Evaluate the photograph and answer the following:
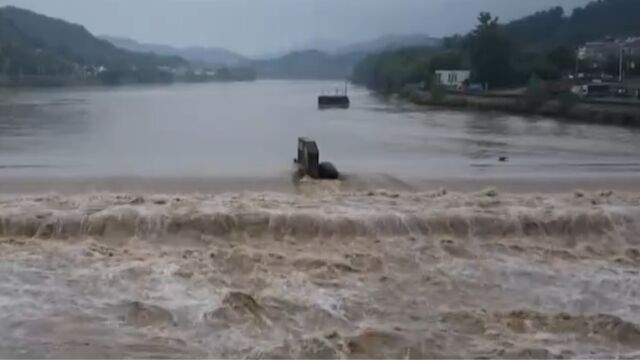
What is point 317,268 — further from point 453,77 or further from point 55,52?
point 55,52

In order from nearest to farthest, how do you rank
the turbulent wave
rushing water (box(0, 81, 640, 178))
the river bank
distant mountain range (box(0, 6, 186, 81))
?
the turbulent wave
rushing water (box(0, 81, 640, 178))
the river bank
distant mountain range (box(0, 6, 186, 81))

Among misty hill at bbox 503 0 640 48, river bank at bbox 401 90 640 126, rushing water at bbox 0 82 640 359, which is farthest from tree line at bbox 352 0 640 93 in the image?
rushing water at bbox 0 82 640 359

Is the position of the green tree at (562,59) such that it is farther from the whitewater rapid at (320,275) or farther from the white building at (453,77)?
the whitewater rapid at (320,275)

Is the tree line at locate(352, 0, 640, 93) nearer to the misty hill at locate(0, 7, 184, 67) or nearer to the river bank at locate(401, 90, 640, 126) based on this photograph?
the river bank at locate(401, 90, 640, 126)

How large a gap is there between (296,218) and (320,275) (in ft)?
3.77

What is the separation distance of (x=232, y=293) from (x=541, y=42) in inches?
2026

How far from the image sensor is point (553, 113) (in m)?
28.9

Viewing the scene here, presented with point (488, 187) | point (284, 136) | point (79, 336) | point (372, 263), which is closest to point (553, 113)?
point (284, 136)

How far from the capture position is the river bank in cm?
2423

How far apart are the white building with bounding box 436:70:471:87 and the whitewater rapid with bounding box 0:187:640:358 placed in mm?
35184

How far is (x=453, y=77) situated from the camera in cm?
4347

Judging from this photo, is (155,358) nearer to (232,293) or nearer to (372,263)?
(232,293)

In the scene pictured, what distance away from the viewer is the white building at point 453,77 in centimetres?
4222

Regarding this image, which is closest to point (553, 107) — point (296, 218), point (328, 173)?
point (328, 173)
